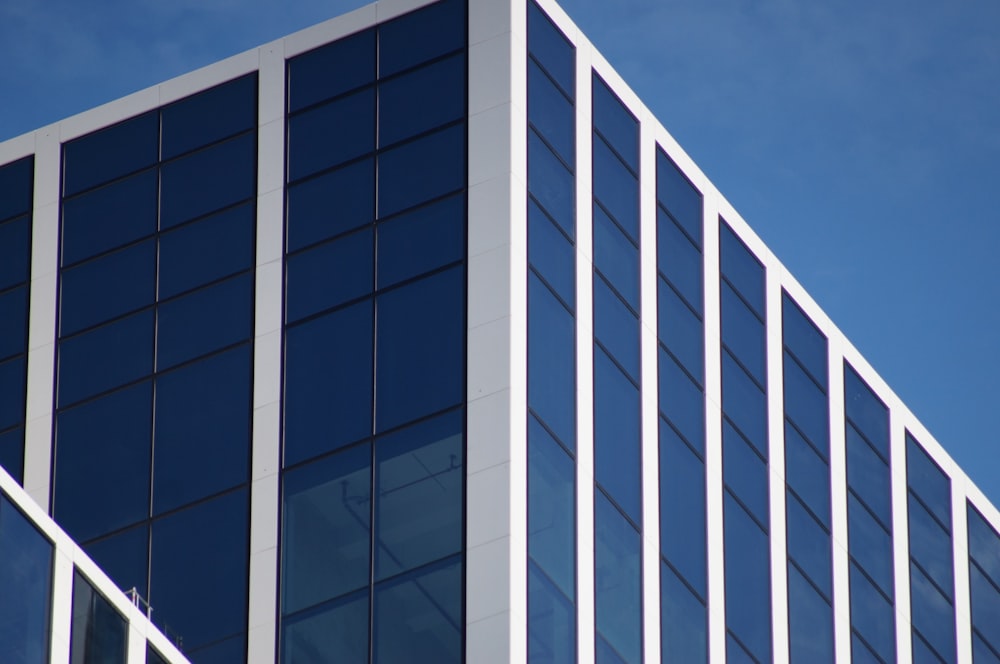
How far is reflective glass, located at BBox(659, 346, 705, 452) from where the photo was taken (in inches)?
2060

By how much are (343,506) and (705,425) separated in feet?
32.2

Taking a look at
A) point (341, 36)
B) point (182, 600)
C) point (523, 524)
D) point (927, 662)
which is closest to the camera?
point (523, 524)

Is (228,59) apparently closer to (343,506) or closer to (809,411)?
(343,506)

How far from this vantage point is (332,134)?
51.7 metres

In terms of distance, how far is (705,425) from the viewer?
5378 cm

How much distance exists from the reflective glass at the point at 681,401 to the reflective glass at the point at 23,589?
16984 millimetres

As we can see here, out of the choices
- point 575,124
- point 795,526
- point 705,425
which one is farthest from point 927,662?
point 575,124

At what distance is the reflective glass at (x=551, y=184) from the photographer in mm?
49219

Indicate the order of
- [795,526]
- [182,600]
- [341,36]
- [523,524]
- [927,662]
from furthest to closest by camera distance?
1. [927,662]
2. [795,526]
3. [341,36]
4. [182,600]
5. [523,524]

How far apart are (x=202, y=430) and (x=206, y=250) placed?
170 inches

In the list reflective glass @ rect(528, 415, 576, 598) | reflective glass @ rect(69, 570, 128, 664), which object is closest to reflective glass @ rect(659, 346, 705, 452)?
reflective glass @ rect(528, 415, 576, 598)

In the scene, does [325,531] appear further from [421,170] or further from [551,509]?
[421,170]

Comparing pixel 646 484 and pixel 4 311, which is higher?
pixel 4 311

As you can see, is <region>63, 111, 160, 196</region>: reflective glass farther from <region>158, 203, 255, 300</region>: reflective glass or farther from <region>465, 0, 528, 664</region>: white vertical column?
<region>465, 0, 528, 664</region>: white vertical column
